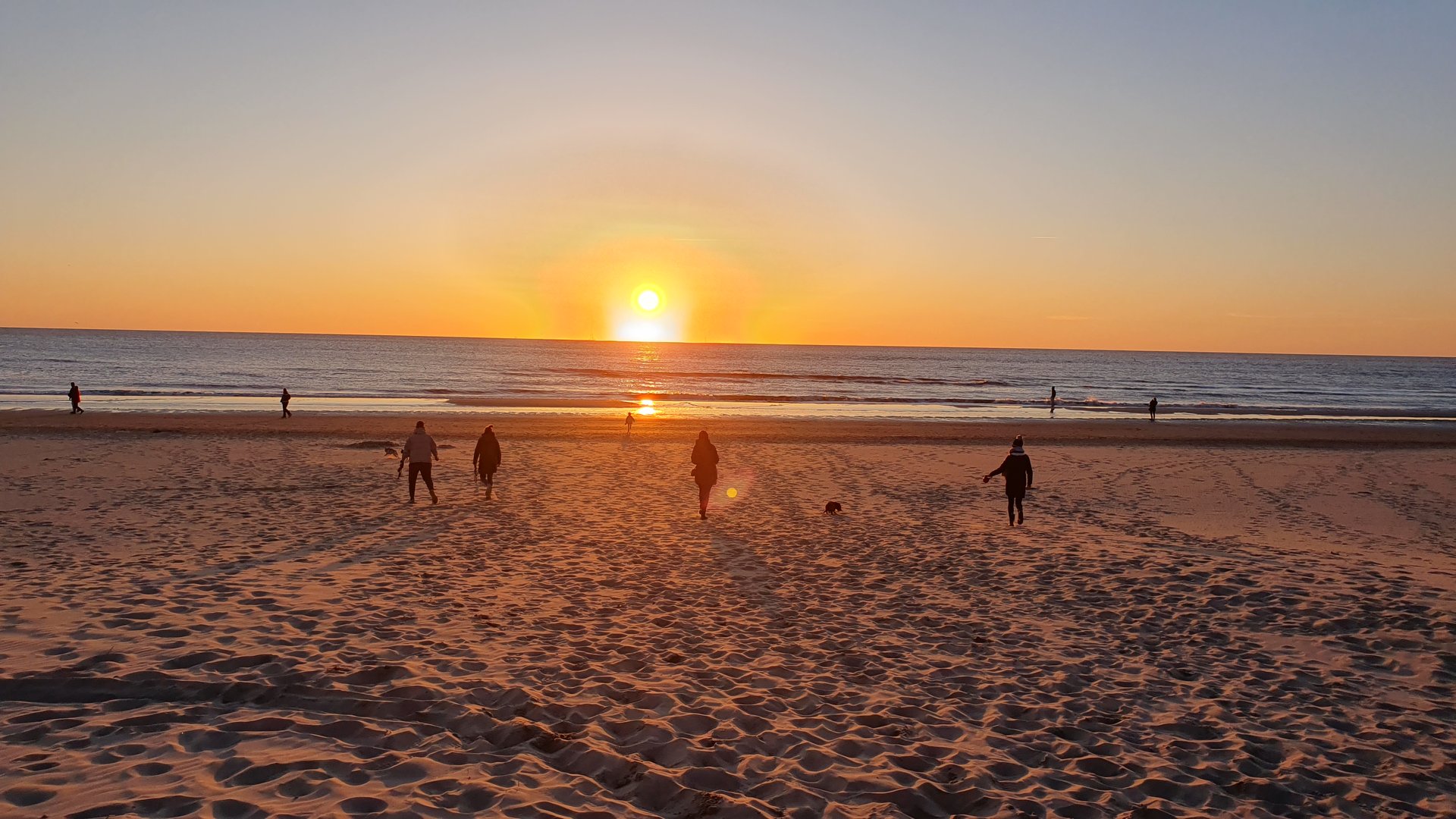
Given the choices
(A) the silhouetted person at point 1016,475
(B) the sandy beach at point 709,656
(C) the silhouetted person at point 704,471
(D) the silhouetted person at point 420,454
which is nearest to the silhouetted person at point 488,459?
(B) the sandy beach at point 709,656

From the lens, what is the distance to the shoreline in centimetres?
2834

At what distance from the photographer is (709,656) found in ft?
24.1

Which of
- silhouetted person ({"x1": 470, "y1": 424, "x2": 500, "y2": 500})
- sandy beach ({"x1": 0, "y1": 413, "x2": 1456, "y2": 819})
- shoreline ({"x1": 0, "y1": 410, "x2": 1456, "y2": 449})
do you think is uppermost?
silhouetted person ({"x1": 470, "y1": 424, "x2": 500, "y2": 500})

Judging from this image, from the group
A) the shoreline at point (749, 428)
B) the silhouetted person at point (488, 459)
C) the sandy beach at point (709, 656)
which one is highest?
the silhouetted person at point (488, 459)

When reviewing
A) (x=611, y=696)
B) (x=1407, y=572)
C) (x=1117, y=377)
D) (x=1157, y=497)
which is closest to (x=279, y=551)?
(x=611, y=696)

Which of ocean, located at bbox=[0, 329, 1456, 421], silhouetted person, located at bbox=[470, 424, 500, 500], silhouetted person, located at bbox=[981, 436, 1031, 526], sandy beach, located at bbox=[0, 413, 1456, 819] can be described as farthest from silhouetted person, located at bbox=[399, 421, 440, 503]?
ocean, located at bbox=[0, 329, 1456, 421]

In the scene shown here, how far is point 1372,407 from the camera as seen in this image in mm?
56188

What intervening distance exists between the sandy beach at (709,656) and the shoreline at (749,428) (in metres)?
12.5

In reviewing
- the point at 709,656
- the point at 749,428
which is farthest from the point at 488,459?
the point at 749,428

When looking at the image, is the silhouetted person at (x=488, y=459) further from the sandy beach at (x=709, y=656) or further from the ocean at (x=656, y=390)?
the ocean at (x=656, y=390)

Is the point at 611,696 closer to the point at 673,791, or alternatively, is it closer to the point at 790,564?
the point at 673,791

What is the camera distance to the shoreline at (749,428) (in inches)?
1116

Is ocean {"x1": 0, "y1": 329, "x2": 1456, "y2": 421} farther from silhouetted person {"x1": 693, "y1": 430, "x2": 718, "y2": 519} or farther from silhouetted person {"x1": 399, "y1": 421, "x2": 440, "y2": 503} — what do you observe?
silhouetted person {"x1": 693, "y1": 430, "x2": 718, "y2": 519}

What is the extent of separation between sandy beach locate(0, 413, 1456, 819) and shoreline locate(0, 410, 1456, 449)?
40.9 ft
